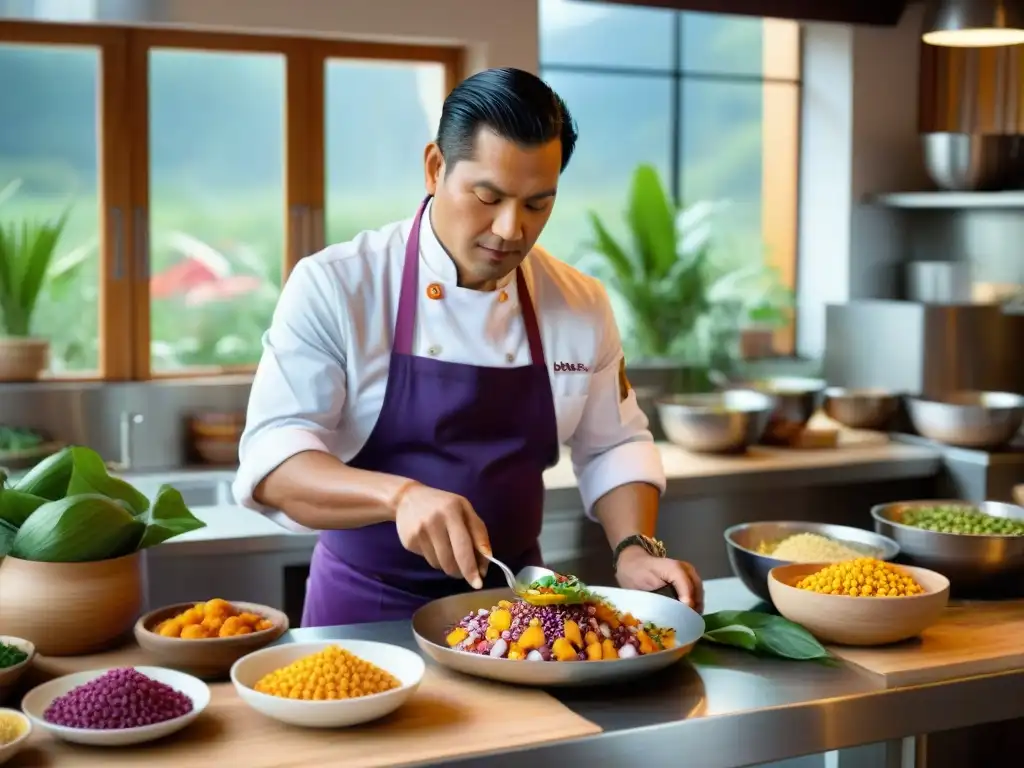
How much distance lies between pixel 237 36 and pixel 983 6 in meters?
2.47

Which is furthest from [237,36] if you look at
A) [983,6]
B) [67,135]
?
[983,6]

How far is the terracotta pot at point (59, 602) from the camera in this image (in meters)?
1.86

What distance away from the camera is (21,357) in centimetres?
420

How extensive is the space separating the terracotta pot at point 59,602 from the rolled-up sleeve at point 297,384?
271 millimetres

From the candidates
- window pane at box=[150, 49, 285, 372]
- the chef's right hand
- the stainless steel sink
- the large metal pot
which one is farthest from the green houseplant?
the chef's right hand

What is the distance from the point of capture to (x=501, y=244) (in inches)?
80.2

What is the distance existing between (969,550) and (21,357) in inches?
121

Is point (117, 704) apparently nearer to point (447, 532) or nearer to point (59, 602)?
point (59, 602)

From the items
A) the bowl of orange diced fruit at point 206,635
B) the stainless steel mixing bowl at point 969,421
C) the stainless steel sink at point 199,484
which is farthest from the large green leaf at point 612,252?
the bowl of orange diced fruit at point 206,635

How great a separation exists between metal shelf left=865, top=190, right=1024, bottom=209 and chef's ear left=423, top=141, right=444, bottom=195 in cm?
308

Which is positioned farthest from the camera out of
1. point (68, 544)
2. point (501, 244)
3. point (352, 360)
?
point (352, 360)

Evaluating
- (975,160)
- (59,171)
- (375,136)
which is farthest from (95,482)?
(975,160)

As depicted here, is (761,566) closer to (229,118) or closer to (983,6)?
(983,6)

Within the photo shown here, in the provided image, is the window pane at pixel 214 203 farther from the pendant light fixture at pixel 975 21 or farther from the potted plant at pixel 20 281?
the pendant light fixture at pixel 975 21
